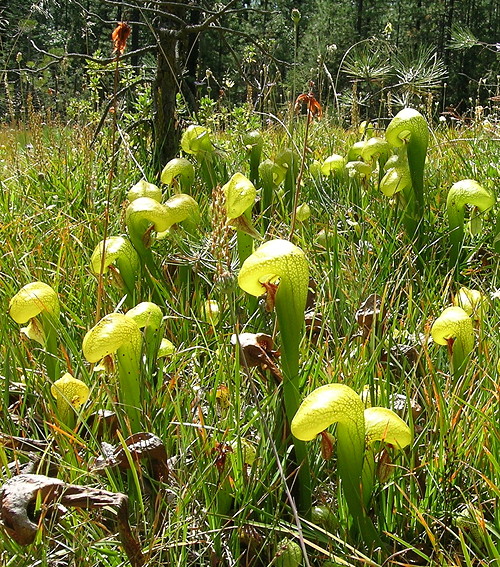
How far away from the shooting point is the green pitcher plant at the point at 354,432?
764 mm

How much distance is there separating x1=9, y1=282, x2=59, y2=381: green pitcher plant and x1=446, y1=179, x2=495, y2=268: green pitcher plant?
114cm

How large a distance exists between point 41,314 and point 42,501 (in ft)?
1.62

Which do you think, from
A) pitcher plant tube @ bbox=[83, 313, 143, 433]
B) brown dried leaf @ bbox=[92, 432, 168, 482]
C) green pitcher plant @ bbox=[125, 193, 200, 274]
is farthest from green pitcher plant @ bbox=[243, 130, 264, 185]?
brown dried leaf @ bbox=[92, 432, 168, 482]

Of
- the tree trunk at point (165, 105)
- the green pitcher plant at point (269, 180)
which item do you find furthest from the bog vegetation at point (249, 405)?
the tree trunk at point (165, 105)

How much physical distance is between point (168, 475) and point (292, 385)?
27 cm

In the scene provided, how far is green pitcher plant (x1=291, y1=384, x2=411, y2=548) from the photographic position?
0.76 m

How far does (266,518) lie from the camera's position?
90 cm

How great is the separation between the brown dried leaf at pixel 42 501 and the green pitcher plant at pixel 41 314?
1.37 feet

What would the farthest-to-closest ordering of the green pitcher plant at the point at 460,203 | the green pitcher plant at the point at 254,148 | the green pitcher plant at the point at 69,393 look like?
the green pitcher plant at the point at 254,148, the green pitcher plant at the point at 460,203, the green pitcher plant at the point at 69,393

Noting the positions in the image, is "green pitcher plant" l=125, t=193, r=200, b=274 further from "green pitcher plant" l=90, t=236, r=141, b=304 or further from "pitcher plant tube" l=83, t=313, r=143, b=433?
"pitcher plant tube" l=83, t=313, r=143, b=433

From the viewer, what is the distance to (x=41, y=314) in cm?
122

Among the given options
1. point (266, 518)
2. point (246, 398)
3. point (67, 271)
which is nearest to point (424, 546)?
point (266, 518)

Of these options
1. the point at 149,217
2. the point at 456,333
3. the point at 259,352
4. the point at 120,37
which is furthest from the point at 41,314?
the point at 456,333

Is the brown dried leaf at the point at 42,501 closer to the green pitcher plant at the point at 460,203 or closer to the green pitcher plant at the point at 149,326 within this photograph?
the green pitcher plant at the point at 149,326
